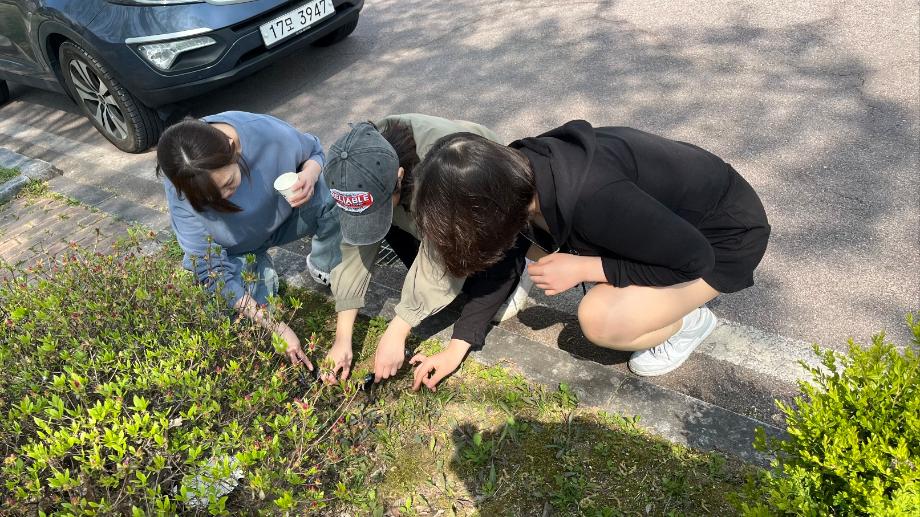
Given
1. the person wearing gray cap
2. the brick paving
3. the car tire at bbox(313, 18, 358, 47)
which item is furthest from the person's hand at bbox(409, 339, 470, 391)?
the car tire at bbox(313, 18, 358, 47)

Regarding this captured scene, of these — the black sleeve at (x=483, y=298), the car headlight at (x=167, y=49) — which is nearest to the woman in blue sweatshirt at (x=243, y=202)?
the black sleeve at (x=483, y=298)

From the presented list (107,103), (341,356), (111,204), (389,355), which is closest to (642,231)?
(389,355)

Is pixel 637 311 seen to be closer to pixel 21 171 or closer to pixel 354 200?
pixel 354 200

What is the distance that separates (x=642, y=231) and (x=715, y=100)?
2536 mm

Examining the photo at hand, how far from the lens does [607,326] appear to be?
2.18 metres

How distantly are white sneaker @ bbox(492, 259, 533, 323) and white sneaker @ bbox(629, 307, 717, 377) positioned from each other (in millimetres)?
523

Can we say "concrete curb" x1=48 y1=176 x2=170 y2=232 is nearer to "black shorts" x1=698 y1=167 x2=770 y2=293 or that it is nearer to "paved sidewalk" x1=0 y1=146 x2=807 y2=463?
"paved sidewalk" x1=0 y1=146 x2=807 y2=463

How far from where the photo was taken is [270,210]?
8.95ft

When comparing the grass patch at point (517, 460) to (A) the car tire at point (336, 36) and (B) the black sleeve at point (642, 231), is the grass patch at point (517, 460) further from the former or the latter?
(A) the car tire at point (336, 36)

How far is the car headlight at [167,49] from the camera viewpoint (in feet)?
14.6

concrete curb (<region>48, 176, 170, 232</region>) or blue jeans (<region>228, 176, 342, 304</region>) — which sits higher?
blue jeans (<region>228, 176, 342, 304</region>)

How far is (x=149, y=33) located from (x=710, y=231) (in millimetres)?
3918

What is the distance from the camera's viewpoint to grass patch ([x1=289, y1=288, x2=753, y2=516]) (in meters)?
1.93

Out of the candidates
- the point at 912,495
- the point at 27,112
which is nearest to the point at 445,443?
the point at 912,495
